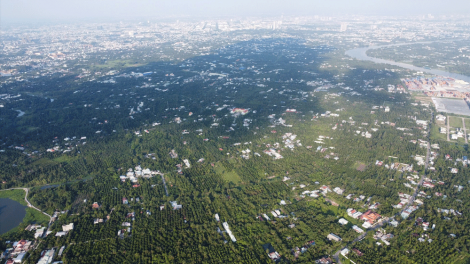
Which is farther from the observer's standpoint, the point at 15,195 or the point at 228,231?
the point at 15,195

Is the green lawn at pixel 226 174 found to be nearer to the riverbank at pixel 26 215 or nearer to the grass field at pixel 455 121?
the riverbank at pixel 26 215

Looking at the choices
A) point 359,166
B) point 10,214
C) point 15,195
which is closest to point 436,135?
point 359,166

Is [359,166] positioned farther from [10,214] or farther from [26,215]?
[10,214]

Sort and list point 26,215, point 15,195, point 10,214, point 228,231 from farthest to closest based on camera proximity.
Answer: point 15,195 < point 10,214 < point 26,215 < point 228,231

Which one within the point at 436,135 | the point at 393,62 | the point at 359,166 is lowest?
the point at 359,166

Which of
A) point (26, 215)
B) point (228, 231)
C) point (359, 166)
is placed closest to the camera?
point (228, 231)

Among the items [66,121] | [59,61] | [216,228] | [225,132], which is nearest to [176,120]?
[225,132]

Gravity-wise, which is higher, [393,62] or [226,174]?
[393,62]

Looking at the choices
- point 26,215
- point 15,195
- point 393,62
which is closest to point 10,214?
point 26,215

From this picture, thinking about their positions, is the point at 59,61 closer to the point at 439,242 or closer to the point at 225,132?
the point at 225,132

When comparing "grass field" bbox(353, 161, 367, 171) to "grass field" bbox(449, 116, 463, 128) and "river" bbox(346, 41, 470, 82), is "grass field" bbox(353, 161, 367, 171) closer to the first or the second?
"grass field" bbox(449, 116, 463, 128)
